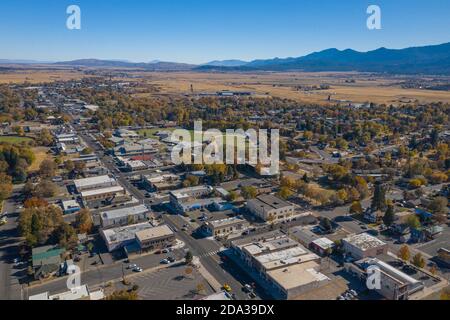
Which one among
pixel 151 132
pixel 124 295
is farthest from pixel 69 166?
pixel 124 295

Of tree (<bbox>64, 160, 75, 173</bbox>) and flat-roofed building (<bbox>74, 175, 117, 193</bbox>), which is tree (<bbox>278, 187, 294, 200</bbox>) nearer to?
flat-roofed building (<bbox>74, 175, 117, 193</bbox>)

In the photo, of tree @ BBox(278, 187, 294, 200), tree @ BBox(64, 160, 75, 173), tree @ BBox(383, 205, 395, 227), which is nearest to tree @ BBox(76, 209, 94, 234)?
Result: tree @ BBox(64, 160, 75, 173)

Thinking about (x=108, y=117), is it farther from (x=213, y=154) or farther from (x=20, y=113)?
(x=213, y=154)

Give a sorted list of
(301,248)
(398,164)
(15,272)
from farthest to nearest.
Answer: (398,164) < (301,248) < (15,272)

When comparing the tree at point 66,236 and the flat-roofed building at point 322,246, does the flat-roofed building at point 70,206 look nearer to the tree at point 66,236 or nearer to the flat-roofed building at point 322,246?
the tree at point 66,236

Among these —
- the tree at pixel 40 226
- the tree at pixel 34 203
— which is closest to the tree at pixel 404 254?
the tree at pixel 40 226
